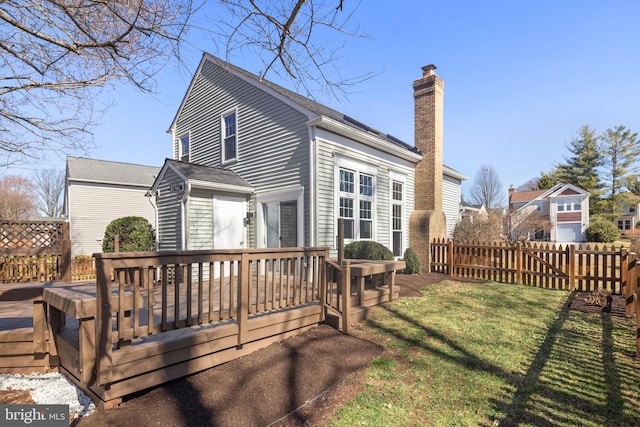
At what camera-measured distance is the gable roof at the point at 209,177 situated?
8.65 metres

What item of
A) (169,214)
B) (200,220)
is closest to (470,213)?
(200,220)

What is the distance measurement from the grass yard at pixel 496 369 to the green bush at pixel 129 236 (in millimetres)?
9785

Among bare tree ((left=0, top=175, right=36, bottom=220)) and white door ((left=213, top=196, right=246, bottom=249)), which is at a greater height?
bare tree ((left=0, top=175, right=36, bottom=220))

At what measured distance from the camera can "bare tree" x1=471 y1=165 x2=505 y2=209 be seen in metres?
44.3

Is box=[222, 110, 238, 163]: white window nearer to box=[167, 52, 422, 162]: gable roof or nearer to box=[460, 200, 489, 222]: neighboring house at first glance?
box=[167, 52, 422, 162]: gable roof

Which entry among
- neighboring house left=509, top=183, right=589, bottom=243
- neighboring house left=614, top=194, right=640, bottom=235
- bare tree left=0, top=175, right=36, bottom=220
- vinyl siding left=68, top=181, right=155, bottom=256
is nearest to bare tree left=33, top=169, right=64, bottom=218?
bare tree left=0, top=175, right=36, bottom=220

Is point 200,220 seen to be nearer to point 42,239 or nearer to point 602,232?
point 42,239

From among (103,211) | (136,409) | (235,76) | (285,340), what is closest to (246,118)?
(235,76)

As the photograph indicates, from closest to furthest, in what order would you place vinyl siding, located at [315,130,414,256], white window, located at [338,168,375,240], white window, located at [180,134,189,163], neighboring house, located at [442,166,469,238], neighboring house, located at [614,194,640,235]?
vinyl siding, located at [315,130,414,256], white window, located at [338,168,375,240], white window, located at [180,134,189,163], neighboring house, located at [442,166,469,238], neighboring house, located at [614,194,640,235]

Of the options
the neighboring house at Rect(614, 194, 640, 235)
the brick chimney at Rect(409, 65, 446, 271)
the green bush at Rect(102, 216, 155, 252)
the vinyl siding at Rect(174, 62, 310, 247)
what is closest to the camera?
the vinyl siding at Rect(174, 62, 310, 247)

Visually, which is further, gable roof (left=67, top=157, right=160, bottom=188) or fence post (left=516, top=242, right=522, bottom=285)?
gable roof (left=67, top=157, right=160, bottom=188)

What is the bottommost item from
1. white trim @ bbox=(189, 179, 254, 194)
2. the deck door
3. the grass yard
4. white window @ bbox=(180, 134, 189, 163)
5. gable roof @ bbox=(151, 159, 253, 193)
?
the grass yard

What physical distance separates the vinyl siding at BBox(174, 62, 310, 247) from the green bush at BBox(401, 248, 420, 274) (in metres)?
4.17

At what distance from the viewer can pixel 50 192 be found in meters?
40.6
